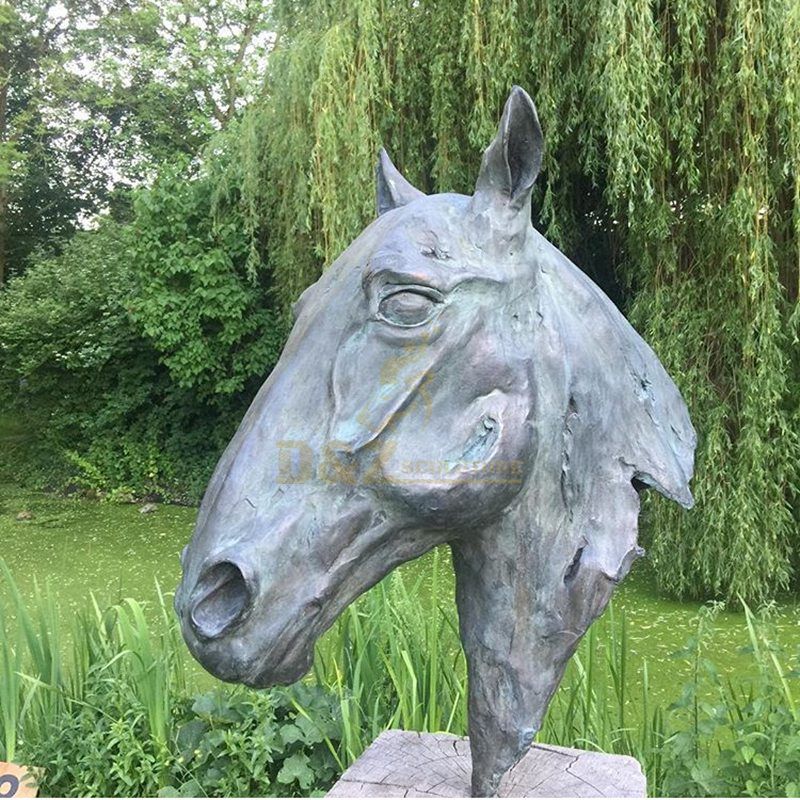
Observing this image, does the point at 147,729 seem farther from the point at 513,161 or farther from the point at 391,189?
the point at 513,161

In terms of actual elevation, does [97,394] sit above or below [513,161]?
below

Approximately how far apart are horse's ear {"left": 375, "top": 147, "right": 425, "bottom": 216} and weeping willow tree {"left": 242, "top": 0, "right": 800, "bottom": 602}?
269 cm

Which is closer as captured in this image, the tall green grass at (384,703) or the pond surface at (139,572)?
the tall green grass at (384,703)

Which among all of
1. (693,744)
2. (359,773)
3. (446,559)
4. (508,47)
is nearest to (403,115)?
(508,47)

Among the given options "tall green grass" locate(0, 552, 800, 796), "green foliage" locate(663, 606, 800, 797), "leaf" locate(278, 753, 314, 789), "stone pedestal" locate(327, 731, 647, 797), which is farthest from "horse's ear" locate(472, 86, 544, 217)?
"leaf" locate(278, 753, 314, 789)

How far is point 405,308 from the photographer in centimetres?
91

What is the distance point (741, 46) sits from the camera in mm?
3527

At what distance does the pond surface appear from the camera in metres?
3.65

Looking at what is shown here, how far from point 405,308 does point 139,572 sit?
543cm

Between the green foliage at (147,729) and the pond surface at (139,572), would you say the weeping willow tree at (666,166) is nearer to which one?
the pond surface at (139,572)

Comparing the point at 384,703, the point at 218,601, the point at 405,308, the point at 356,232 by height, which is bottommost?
the point at 384,703

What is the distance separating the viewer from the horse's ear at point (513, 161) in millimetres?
946

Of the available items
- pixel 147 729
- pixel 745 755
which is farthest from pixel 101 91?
pixel 745 755

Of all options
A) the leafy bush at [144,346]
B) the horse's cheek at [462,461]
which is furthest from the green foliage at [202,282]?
the horse's cheek at [462,461]
